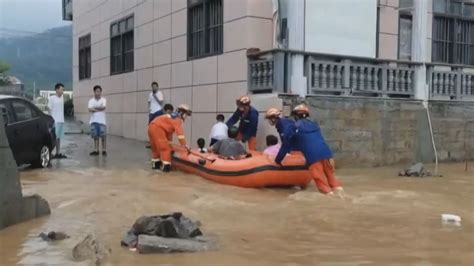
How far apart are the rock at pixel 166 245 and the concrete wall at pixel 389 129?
23.1 ft

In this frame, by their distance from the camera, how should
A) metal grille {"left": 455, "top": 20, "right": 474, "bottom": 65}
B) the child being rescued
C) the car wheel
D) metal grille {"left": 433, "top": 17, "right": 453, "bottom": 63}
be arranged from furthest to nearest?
metal grille {"left": 455, "top": 20, "right": 474, "bottom": 65} → metal grille {"left": 433, "top": 17, "right": 453, "bottom": 63} → the car wheel → the child being rescued

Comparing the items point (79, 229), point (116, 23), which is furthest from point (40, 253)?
point (116, 23)

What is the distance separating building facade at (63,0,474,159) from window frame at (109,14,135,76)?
133 mm

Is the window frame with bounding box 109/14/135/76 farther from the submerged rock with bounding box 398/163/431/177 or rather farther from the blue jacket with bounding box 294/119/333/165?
the blue jacket with bounding box 294/119/333/165

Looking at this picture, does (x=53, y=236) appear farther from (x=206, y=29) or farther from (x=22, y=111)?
(x=206, y=29)

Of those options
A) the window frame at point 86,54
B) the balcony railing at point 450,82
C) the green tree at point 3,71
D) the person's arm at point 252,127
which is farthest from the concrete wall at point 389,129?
the green tree at point 3,71

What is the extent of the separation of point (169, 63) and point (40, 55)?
103387mm

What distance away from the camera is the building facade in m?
13.4

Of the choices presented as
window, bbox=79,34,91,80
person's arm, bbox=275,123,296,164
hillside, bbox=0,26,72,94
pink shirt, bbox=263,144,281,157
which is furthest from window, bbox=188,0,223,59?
hillside, bbox=0,26,72,94

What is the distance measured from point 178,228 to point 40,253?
1343mm

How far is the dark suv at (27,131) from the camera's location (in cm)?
Answer: 1197

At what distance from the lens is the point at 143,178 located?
11547mm

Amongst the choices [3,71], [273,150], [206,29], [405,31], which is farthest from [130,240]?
[3,71]

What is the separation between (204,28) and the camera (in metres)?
16.0
